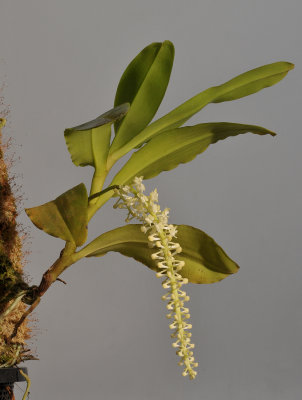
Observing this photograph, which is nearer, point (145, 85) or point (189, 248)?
point (189, 248)

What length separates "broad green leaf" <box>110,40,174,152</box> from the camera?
123 cm

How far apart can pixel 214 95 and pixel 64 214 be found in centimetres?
43

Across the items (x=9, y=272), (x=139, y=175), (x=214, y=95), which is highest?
(x=214, y=95)

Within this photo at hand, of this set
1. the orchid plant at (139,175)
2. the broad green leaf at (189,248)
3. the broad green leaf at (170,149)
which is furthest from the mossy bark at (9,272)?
the broad green leaf at (170,149)

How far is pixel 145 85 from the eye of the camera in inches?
49.8

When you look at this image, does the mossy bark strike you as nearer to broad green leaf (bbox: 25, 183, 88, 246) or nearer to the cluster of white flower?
broad green leaf (bbox: 25, 183, 88, 246)

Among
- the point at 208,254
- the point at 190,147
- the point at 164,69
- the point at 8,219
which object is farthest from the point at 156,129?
the point at 8,219

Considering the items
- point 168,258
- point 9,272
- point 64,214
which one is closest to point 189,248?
point 168,258

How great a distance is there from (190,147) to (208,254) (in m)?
0.24

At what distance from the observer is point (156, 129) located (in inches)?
46.0

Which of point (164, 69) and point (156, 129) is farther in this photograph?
point (164, 69)

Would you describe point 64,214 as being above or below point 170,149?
below

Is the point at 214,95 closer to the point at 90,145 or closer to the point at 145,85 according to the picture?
the point at 145,85

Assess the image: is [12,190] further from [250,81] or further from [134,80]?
[250,81]
